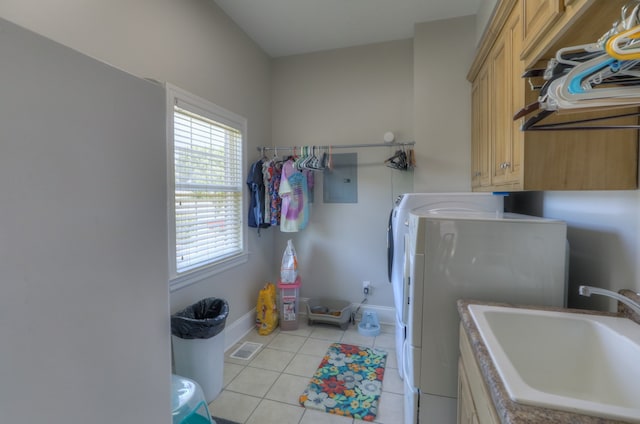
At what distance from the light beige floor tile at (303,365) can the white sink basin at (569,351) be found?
5.26 ft

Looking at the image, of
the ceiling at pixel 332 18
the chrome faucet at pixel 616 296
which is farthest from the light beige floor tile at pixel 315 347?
the ceiling at pixel 332 18

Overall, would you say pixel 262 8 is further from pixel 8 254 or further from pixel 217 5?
pixel 8 254

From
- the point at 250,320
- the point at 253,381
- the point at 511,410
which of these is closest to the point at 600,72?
the point at 511,410

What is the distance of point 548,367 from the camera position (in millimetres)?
1028

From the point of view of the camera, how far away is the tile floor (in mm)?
1846

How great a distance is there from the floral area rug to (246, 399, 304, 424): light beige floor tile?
0.29ft

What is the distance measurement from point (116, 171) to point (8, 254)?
1.01 feet

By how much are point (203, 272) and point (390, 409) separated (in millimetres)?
1665

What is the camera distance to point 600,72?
672 millimetres

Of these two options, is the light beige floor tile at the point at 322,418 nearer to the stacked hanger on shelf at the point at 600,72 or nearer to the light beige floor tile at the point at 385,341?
the light beige floor tile at the point at 385,341

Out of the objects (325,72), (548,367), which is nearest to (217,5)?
(325,72)

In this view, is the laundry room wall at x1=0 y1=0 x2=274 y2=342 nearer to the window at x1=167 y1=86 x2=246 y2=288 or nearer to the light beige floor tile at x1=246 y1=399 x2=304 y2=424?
the window at x1=167 y1=86 x2=246 y2=288

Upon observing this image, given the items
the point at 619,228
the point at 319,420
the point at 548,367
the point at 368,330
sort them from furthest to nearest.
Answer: the point at 368,330, the point at 319,420, the point at 619,228, the point at 548,367

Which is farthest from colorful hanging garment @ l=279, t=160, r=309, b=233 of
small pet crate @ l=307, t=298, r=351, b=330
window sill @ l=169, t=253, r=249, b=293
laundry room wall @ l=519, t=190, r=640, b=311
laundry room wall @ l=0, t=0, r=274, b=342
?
laundry room wall @ l=519, t=190, r=640, b=311
